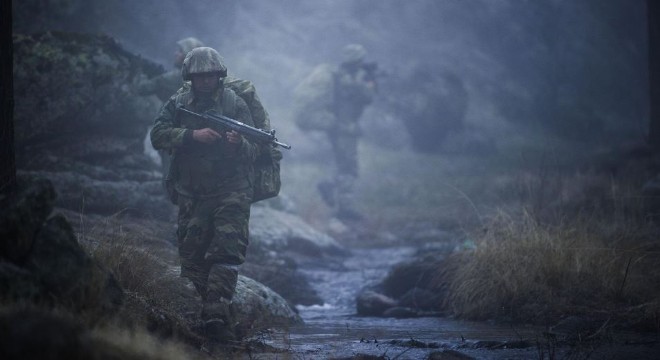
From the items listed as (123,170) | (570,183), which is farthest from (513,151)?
(123,170)

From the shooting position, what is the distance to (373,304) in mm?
6938

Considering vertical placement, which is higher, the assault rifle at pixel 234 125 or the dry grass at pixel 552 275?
the assault rifle at pixel 234 125

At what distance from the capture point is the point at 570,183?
10828mm

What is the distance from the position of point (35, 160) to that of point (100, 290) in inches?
201

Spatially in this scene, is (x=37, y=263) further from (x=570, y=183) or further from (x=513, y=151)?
(x=513, y=151)

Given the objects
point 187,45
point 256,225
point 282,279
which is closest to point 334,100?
point 256,225

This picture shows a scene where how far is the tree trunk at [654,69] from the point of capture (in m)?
11.9

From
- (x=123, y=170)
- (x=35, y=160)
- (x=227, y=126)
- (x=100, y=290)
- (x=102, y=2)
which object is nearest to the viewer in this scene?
(x=100, y=290)

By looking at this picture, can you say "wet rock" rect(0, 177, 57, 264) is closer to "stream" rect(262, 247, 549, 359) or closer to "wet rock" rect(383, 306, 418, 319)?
"stream" rect(262, 247, 549, 359)

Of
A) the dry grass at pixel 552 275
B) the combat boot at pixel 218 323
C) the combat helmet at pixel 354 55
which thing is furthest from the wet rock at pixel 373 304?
the combat helmet at pixel 354 55

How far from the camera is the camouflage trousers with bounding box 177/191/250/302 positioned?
482 centimetres

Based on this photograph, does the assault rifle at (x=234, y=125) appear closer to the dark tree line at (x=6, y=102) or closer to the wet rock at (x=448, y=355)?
the dark tree line at (x=6, y=102)

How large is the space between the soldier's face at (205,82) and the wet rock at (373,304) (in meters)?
3.02

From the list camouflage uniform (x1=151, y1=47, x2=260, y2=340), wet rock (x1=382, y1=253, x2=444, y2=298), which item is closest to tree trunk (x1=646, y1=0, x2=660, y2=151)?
wet rock (x1=382, y1=253, x2=444, y2=298)
